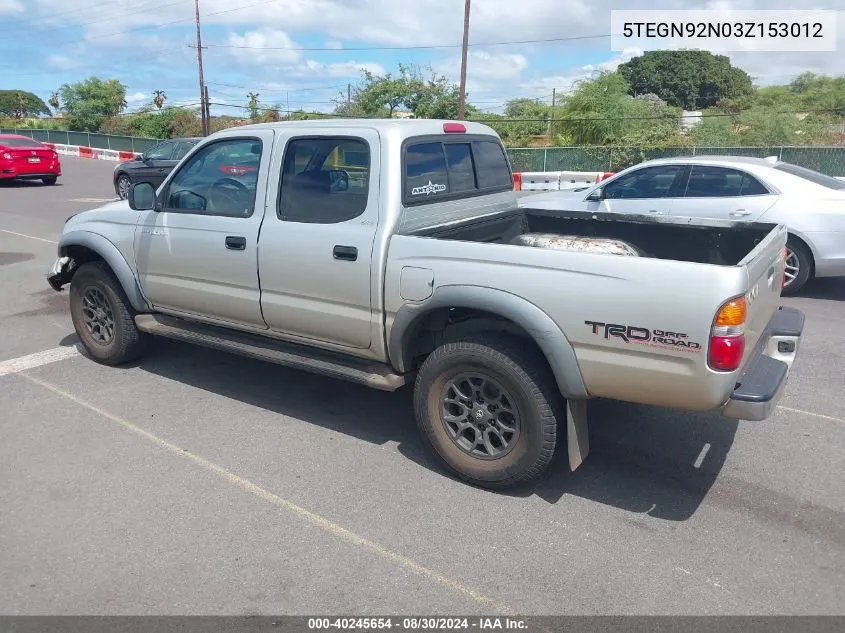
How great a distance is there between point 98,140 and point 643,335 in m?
42.7

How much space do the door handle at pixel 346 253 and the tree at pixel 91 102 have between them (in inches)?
2543

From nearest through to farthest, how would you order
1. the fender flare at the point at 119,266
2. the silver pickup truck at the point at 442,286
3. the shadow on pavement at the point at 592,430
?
the silver pickup truck at the point at 442,286 → the shadow on pavement at the point at 592,430 → the fender flare at the point at 119,266

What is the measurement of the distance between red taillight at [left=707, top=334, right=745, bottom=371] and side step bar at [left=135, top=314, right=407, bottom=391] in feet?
5.74

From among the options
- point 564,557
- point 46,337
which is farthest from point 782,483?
point 46,337

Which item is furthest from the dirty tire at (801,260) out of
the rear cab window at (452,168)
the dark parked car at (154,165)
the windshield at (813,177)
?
the dark parked car at (154,165)

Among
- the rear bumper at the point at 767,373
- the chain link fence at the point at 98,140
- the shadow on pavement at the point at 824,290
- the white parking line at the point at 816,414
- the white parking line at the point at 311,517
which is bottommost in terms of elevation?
the white parking line at the point at 311,517

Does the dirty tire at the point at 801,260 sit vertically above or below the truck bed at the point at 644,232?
below

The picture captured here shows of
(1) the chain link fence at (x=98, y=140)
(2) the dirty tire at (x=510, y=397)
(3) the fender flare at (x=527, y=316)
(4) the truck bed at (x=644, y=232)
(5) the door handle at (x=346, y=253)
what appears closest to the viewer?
(3) the fender flare at (x=527, y=316)

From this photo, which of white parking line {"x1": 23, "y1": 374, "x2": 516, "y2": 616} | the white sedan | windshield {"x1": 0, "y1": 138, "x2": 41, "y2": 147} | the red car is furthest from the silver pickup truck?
windshield {"x1": 0, "y1": 138, "x2": 41, "y2": 147}

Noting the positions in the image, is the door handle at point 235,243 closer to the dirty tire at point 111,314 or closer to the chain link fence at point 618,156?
the dirty tire at point 111,314

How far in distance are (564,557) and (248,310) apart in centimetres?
259

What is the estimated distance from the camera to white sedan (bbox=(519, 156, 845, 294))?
762cm

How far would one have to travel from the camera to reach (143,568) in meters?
3.24

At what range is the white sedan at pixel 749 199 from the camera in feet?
25.0
